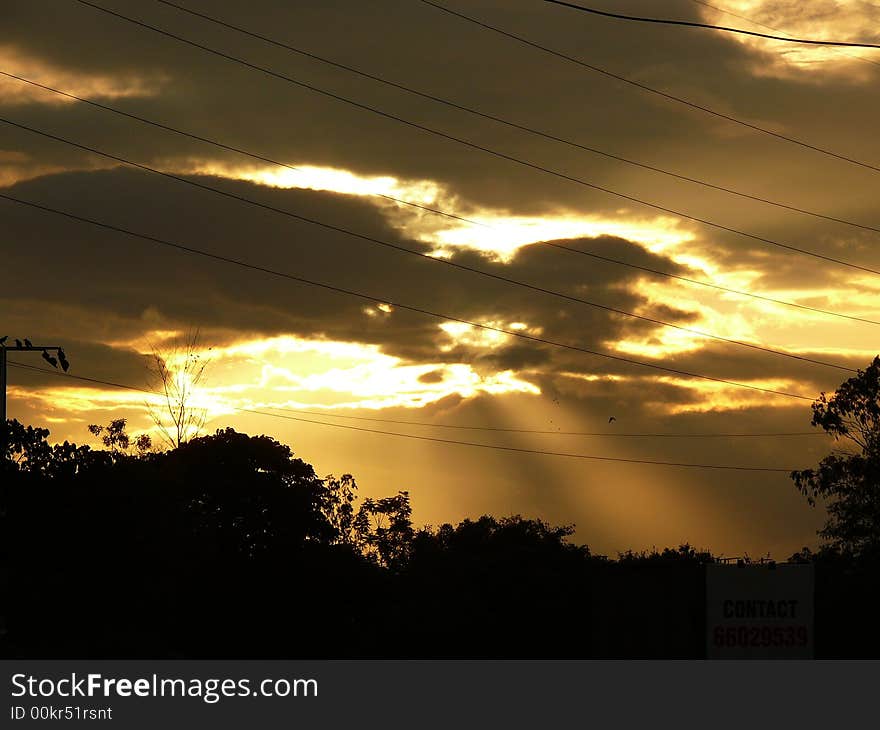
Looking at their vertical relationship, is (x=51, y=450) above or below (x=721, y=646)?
above

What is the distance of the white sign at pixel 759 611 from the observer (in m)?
50.6

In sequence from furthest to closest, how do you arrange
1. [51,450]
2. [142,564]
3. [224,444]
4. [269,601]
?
1. [224,444]
2. [269,601]
3. [142,564]
4. [51,450]

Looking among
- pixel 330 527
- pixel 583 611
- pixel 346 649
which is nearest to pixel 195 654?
pixel 346 649

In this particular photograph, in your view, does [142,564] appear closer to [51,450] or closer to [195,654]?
[51,450]

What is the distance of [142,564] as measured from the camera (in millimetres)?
58375

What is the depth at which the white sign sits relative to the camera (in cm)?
5056

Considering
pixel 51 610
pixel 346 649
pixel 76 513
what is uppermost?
pixel 76 513

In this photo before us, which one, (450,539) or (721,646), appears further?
(450,539)

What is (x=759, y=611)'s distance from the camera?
5094cm

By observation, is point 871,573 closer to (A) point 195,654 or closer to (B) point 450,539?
(A) point 195,654

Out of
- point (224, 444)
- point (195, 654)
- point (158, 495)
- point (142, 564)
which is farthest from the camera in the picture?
point (224, 444)

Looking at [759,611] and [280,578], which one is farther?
[280,578]

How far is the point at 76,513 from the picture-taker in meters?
51.2

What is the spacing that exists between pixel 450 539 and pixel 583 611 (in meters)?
54.1
